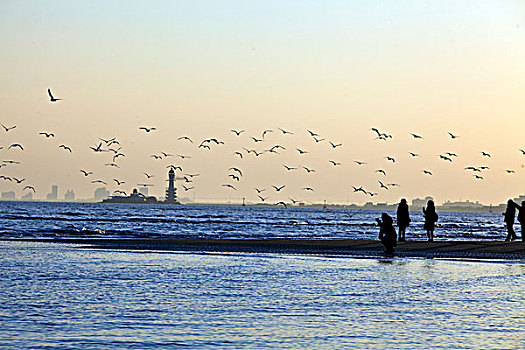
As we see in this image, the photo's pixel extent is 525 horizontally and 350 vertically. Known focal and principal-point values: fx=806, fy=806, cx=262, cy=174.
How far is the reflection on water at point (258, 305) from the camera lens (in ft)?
35.6

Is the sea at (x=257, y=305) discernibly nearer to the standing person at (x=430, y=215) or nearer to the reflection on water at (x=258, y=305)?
the reflection on water at (x=258, y=305)

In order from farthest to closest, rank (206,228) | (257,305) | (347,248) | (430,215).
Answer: (206,228)
(430,215)
(347,248)
(257,305)

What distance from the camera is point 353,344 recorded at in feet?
34.8

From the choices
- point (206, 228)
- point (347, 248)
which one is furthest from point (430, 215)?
point (206, 228)

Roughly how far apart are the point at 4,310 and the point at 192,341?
3.83m

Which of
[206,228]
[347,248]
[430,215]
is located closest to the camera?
[347,248]

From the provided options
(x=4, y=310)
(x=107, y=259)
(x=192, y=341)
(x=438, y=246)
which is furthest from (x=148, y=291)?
(x=438, y=246)

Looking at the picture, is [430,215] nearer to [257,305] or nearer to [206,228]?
[257,305]

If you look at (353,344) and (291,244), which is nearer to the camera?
(353,344)

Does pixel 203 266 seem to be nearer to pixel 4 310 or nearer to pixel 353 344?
pixel 4 310

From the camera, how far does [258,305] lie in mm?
13781

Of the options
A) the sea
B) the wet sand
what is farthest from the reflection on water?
the wet sand

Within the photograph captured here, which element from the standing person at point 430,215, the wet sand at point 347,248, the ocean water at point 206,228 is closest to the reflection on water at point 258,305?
the wet sand at point 347,248

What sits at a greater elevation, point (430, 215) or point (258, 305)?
point (430, 215)
